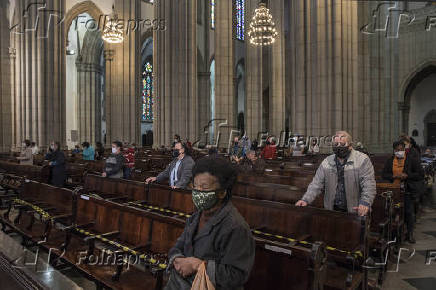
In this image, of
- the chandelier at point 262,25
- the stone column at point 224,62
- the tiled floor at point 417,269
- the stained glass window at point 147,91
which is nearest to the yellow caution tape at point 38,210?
the tiled floor at point 417,269

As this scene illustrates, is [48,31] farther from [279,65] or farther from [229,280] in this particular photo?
[229,280]

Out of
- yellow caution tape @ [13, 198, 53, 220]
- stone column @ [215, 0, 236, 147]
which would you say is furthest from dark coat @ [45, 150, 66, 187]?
stone column @ [215, 0, 236, 147]

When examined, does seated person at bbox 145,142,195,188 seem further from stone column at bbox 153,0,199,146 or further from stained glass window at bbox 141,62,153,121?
stained glass window at bbox 141,62,153,121

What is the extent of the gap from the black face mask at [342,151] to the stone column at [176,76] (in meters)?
16.5

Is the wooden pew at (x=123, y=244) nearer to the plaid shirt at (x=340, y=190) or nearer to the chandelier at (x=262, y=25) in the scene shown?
the plaid shirt at (x=340, y=190)

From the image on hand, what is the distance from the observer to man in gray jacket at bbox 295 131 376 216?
4105 mm

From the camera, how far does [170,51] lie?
20.5 metres

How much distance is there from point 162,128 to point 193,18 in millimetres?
6738

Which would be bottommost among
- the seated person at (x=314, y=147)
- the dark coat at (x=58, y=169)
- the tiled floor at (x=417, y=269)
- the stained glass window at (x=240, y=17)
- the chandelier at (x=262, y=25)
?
the tiled floor at (x=417, y=269)

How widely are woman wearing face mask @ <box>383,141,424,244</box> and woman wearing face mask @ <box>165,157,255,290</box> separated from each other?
508cm

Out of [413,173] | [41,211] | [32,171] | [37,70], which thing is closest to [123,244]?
[41,211]

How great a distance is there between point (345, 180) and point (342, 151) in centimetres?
35

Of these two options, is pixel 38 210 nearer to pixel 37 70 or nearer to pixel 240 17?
pixel 37 70

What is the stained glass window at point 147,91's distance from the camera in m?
41.2
